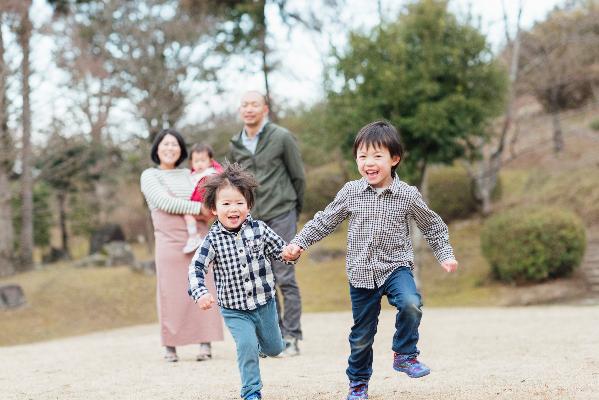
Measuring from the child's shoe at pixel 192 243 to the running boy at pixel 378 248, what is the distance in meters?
2.50

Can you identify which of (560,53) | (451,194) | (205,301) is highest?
(560,53)

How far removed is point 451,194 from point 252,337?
1763cm

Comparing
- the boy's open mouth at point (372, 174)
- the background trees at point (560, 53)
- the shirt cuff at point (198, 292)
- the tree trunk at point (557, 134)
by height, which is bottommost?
the shirt cuff at point (198, 292)

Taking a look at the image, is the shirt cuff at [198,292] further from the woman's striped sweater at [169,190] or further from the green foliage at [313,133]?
the green foliage at [313,133]

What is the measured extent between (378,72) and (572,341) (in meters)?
9.03

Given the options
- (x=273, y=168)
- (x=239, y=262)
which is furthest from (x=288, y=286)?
(x=239, y=262)

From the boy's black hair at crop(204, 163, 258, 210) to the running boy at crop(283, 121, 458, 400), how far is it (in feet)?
1.31

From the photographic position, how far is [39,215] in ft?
76.9

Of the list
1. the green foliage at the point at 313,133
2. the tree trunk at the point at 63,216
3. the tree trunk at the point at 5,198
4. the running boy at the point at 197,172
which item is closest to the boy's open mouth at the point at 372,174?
the running boy at the point at 197,172

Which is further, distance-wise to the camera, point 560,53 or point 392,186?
point 560,53

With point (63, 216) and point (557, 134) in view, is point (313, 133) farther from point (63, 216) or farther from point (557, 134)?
point (557, 134)

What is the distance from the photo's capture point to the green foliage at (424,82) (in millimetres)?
14906

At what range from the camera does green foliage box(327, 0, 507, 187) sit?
48.9 feet

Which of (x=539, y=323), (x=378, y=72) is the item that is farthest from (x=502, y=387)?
(x=378, y=72)
